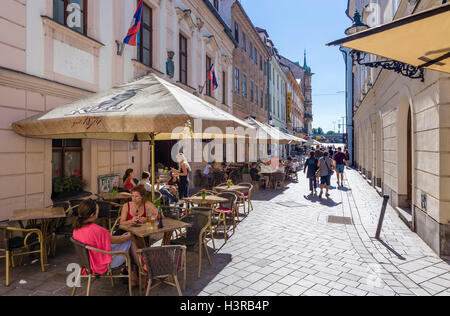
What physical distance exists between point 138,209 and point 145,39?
25.4 ft

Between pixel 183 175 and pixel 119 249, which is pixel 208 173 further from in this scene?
pixel 119 249

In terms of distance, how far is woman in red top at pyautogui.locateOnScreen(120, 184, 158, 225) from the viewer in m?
4.71

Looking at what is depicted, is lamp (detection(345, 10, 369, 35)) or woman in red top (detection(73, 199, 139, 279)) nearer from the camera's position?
woman in red top (detection(73, 199, 139, 279))

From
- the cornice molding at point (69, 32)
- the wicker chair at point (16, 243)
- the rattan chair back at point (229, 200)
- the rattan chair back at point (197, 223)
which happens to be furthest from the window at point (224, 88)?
the wicker chair at point (16, 243)

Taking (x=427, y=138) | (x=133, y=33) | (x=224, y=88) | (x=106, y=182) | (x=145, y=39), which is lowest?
(x=106, y=182)

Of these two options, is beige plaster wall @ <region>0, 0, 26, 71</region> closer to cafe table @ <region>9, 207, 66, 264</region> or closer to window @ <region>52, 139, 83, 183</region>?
window @ <region>52, 139, 83, 183</region>

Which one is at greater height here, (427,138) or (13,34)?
(13,34)

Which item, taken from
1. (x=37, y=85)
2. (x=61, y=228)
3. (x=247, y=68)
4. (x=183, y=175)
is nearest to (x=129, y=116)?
(x=61, y=228)

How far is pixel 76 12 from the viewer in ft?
24.1

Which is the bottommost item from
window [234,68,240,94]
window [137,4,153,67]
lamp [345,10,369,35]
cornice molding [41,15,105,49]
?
cornice molding [41,15,105,49]

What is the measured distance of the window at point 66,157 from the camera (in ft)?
22.9

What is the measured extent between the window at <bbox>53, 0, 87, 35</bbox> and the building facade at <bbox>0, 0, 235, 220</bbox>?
0.02 metres

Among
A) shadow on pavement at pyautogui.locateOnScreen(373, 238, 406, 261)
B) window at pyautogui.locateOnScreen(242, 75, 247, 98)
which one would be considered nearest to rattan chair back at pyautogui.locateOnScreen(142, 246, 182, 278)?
shadow on pavement at pyautogui.locateOnScreen(373, 238, 406, 261)

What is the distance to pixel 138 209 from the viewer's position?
481 centimetres
